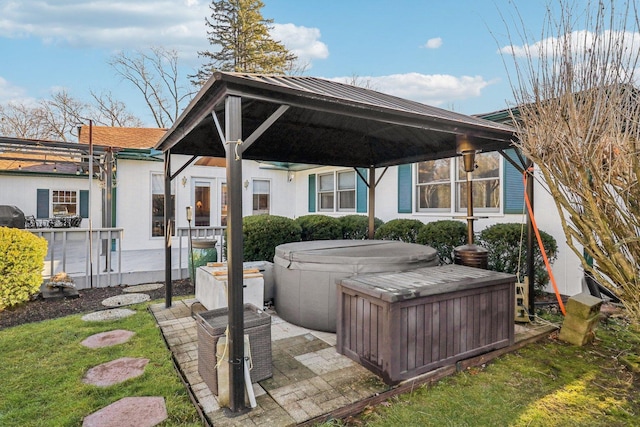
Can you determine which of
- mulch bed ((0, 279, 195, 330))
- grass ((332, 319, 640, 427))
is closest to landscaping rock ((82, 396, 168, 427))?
grass ((332, 319, 640, 427))

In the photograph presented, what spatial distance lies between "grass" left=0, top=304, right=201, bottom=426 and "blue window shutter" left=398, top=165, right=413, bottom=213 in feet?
18.4

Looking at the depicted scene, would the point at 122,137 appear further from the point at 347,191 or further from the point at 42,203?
the point at 347,191

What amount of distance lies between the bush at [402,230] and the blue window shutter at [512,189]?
156 cm

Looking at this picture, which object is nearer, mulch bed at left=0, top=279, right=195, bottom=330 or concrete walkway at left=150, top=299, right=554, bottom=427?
concrete walkway at left=150, top=299, right=554, bottom=427

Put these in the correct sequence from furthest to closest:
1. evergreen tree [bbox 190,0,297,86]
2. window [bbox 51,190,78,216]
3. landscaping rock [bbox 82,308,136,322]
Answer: evergreen tree [bbox 190,0,297,86] < window [bbox 51,190,78,216] < landscaping rock [bbox 82,308,136,322]

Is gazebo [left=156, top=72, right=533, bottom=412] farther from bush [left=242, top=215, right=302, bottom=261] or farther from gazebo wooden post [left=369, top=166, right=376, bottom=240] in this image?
bush [left=242, top=215, right=302, bottom=261]

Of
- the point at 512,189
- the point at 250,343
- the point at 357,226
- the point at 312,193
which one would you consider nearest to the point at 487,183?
the point at 512,189

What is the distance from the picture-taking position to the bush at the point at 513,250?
16.4ft

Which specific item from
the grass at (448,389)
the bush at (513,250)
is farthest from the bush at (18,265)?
the bush at (513,250)

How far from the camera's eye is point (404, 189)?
7.74 metres

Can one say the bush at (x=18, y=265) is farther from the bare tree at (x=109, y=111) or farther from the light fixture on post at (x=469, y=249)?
the bare tree at (x=109, y=111)

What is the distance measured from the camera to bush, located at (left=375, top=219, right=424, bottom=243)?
21.8 feet

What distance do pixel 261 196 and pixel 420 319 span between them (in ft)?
30.1

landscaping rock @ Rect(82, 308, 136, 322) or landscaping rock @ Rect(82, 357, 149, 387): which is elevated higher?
landscaping rock @ Rect(82, 308, 136, 322)
